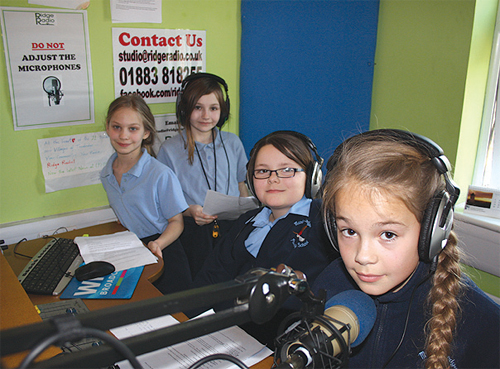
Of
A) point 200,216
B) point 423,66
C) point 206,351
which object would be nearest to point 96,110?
point 200,216

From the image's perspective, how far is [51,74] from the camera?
6.56 feet

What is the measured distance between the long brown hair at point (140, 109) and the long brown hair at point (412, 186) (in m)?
1.42

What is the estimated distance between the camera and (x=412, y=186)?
2.93 ft

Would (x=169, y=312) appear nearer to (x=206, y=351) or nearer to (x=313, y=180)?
(x=206, y=351)

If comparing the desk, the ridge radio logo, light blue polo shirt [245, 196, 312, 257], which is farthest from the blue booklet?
the ridge radio logo

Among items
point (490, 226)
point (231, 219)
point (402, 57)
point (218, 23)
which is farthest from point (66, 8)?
point (490, 226)

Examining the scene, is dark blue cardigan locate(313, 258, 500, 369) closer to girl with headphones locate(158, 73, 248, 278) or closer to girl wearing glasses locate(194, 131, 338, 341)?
girl wearing glasses locate(194, 131, 338, 341)

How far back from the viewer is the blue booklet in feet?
4.57

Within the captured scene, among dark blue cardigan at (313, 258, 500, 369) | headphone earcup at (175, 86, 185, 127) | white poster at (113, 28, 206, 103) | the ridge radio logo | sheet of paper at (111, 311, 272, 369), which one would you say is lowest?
sheet of paper at (111, 311, 272, 369)

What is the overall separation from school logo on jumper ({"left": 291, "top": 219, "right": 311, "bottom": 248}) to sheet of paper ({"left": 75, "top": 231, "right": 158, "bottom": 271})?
57cm

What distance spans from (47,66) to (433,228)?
1.91 metres

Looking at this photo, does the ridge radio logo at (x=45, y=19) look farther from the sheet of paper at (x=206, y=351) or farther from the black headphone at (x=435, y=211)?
the black headphone at (x=435, y=211)

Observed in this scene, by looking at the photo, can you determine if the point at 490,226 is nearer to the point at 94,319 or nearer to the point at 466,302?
the point at 466,302

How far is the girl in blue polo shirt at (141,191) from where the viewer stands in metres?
2.04
